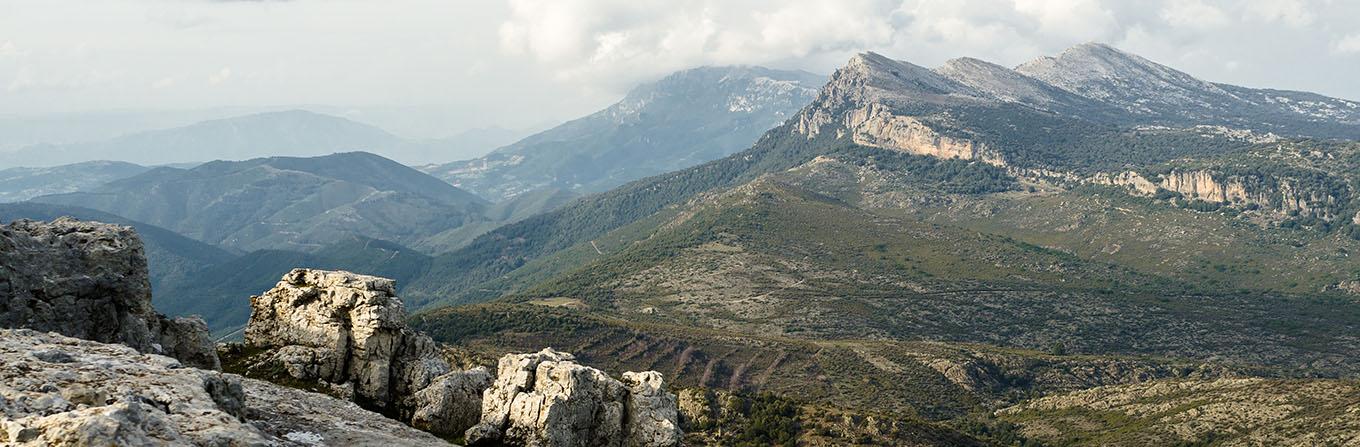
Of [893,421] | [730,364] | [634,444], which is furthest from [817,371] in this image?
[634,444]

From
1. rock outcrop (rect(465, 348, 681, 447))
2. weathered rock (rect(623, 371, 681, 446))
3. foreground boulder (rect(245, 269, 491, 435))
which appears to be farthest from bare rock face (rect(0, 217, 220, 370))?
weathered rock (rect(623, 371, 681, 446))

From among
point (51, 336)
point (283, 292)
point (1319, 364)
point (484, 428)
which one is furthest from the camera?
point (1319, 364)

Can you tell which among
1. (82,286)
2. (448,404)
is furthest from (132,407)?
(448,404)

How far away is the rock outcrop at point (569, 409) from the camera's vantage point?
3478 cm

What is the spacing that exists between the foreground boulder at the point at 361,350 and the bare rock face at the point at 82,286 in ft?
14.0

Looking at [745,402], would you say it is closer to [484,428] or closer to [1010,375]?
[484,428]

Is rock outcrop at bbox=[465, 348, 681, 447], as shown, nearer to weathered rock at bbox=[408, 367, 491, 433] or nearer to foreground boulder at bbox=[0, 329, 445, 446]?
weathered rock at bbox=[408, 367, 491, 433]

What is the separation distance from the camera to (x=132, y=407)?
18.2m

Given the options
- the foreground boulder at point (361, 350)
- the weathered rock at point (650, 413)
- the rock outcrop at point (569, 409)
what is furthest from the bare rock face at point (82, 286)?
the weathered rock at point (650, 413)

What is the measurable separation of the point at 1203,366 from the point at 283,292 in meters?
150

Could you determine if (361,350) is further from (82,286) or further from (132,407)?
(132,407)

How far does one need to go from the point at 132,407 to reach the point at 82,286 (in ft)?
57.5

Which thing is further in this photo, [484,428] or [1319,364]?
[1319,364]

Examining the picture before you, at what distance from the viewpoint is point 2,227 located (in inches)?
1214
